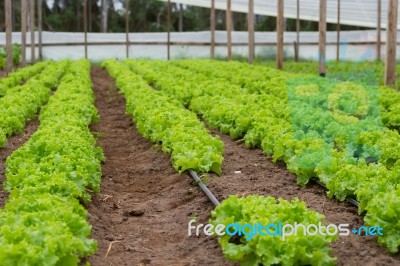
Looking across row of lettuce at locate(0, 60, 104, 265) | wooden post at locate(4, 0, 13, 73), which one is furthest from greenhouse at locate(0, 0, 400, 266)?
wooden post at locate(4, 0, 13, 73)

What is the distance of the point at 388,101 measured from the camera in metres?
14.6

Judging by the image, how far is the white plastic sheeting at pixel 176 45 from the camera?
42188 mm

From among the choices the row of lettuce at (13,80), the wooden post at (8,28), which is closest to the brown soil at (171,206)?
the row of lettuce at (13,80)

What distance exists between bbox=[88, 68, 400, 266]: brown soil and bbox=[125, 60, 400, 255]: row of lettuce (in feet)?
0.70

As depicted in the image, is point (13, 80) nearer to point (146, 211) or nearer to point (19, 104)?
point (19, 104)

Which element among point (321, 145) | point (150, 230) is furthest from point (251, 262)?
point (321, 145)

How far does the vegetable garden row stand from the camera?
5.79 meters

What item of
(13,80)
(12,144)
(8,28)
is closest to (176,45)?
(8,28)

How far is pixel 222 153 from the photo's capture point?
35.2 feet

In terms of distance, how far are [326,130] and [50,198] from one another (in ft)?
18.1

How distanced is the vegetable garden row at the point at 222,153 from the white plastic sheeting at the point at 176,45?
24.1m

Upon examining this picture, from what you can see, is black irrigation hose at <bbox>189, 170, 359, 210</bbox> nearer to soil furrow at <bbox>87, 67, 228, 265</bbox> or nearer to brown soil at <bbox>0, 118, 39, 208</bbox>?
soil furrow at <bbox>87, 67, 228, 265</bbox>

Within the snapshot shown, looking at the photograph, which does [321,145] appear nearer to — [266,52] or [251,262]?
[251,262]

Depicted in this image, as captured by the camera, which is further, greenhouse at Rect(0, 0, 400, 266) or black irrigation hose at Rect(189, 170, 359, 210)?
black irrigation hose at Rect(189, 170, 359, 210)
